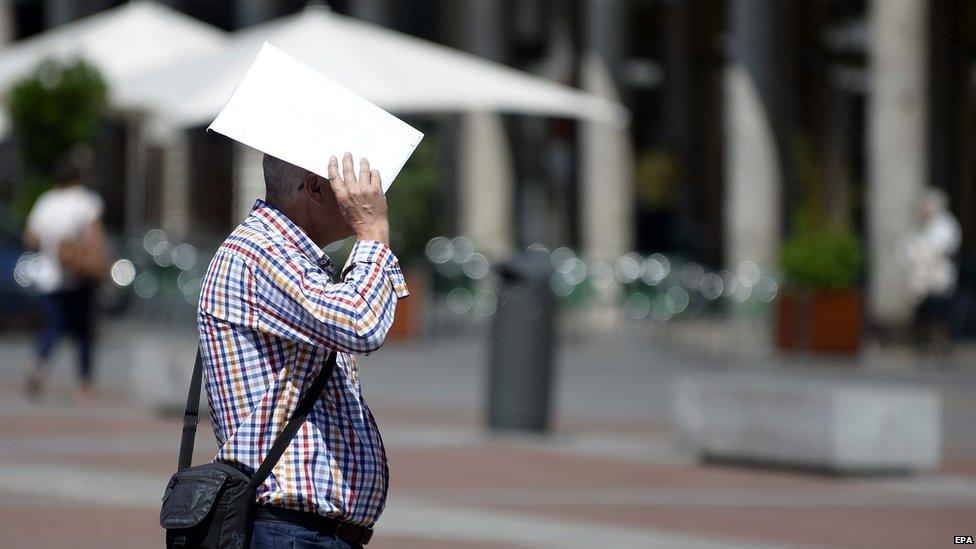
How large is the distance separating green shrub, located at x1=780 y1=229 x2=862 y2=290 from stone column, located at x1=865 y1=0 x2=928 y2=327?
294 mm

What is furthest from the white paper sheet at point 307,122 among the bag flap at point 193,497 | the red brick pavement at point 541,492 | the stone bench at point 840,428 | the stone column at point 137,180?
the stone column at point 137,180

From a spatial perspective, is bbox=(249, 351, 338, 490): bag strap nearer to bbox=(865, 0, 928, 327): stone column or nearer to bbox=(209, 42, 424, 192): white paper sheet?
bbox=(209, 42, 424, 192): white paper sheet

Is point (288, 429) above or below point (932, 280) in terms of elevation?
below

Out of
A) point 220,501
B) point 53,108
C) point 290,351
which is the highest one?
point 53,108

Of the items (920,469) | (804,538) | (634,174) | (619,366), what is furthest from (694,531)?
(634,174)

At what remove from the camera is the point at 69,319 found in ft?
46.9

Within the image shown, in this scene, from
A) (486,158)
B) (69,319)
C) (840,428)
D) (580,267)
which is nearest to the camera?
(840,428)

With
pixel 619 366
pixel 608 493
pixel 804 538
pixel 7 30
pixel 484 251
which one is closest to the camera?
pixel 804 538

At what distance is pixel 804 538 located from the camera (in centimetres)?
817

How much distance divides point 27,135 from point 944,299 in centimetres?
1134

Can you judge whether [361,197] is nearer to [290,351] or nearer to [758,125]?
[290,351]

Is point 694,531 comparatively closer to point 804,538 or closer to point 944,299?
point 804,538

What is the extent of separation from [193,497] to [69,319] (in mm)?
11156

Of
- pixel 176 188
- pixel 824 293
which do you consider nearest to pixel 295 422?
pixel 824 293
